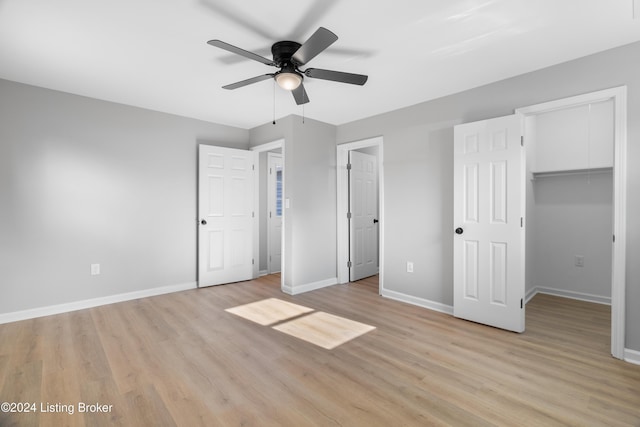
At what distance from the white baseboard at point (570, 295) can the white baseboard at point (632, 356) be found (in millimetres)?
1497

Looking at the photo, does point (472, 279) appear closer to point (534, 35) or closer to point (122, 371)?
point (534, 35)

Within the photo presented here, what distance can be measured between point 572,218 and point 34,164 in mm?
6619

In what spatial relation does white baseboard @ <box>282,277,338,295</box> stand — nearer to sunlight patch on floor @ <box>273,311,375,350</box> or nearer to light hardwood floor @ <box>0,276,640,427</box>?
sunlight patch on floor @ <box>273,311,375,350</box>

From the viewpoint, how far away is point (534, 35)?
2.27 metres

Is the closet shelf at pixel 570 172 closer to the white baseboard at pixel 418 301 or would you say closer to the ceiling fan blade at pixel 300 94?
the white baseboard at pixel 418 301

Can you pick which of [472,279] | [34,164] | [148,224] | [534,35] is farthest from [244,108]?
[472,279]

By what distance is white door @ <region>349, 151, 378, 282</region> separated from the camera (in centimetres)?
485

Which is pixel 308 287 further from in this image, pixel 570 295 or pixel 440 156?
pixel 570 295

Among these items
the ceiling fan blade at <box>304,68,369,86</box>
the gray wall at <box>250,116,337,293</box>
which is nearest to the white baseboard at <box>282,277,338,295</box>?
the gray wall at <box>250,116,337,293</box>

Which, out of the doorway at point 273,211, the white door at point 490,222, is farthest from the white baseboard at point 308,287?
the white door at point 490,222

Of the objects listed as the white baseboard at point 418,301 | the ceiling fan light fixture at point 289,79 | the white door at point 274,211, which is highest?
the ceiling fan light fixture at point 289,79

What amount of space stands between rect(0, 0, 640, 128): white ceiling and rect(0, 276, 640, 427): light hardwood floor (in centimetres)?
256

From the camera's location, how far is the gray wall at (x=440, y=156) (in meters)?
2.34

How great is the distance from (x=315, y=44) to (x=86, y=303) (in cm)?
392
